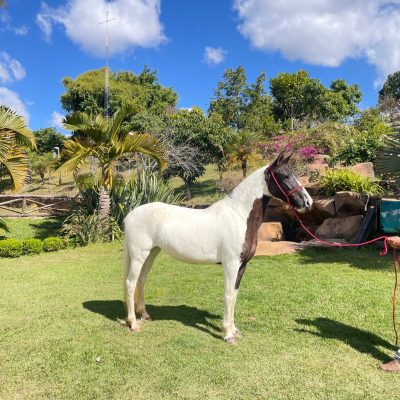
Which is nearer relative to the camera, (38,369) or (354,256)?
(38,369)

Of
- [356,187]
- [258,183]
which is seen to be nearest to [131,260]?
[258,183]

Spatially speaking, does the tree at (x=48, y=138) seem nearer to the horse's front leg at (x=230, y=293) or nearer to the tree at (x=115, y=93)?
the tree at (x=115, y=93)

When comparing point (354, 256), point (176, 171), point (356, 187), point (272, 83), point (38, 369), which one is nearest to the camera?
point (38, 369)

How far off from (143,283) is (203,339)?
109cm

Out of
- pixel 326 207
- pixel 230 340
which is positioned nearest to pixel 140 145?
pixel 326 207

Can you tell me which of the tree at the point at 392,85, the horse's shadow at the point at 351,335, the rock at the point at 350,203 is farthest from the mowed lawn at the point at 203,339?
the tree at the point at 392,85

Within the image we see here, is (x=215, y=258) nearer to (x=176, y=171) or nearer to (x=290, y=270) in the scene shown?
(x=290, y=270)

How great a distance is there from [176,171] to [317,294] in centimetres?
1563

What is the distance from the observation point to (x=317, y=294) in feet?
18.5

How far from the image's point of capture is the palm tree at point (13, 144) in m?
9.48

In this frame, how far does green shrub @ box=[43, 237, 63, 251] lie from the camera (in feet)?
33.4

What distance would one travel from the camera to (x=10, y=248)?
9586mm

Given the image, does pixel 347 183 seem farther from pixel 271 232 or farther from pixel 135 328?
pixel 135 328

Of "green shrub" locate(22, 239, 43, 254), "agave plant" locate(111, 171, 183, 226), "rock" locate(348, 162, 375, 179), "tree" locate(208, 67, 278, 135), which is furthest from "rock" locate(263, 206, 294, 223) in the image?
"tree" locate(208, 67, 278, 135)
